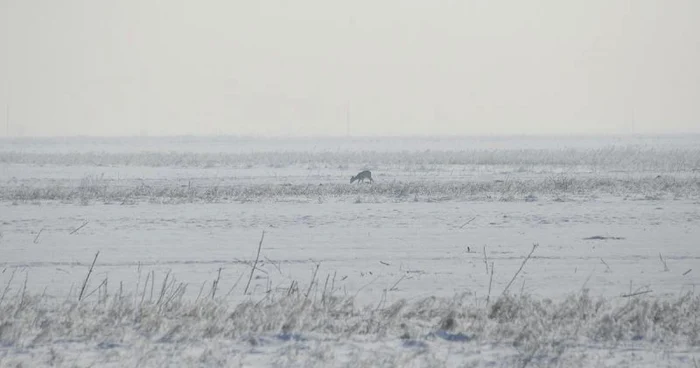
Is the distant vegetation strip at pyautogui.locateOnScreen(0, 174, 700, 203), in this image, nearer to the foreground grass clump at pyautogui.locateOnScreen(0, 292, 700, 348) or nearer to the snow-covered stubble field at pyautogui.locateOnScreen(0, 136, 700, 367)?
the snow-covered stubble field at pyautogui.locateOnScreen(0, 136, 700, 367)

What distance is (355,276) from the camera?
33.2 ft

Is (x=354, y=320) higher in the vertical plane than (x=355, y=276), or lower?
higher

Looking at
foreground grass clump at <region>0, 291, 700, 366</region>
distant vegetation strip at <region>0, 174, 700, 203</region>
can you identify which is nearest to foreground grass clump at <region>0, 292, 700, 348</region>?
foreground grass clump at <region>0, 291, 700, 366</region>

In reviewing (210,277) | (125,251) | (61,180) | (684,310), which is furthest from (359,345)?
(61,180)

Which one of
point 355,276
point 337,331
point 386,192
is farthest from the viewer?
point 386,192

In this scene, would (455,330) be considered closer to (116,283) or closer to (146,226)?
(116,283)

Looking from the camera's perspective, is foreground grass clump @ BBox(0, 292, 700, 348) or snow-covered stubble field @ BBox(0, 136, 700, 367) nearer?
snow-covered stubble field @ BBox(0, 136, 700, 367)

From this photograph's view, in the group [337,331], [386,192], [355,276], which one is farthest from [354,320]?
[386,192]

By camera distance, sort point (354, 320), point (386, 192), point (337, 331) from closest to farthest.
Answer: point (337, 331), point (354, 320), point (386, 192)

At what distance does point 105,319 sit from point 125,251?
17.6ft

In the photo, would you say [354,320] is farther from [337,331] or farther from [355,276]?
[355,276]

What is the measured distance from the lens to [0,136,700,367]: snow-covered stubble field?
21.2 feet

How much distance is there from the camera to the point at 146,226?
51.0ft

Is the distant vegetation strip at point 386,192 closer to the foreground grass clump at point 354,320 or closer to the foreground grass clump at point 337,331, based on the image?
the foreground grass clump at point 354,320
